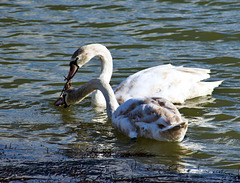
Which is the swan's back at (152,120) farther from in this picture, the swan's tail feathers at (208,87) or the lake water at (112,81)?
the swan's tail feathers at (208,87)

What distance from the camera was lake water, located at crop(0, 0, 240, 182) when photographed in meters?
5.73

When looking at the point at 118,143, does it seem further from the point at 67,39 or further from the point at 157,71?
the point at 67,39

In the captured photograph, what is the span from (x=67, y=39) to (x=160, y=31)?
245 centimetres

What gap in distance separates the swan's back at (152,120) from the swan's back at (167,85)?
4.79 feet

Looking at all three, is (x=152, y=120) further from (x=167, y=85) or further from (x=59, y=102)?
(x=59, y=102)

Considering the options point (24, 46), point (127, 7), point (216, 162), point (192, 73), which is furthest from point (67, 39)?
point (216, 162)

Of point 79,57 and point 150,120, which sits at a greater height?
point 79,57

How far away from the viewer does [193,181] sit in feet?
16.5

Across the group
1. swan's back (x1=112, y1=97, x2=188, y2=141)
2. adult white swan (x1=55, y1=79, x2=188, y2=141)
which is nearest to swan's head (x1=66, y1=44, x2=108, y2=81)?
adult white swan (x1=55, y1=79, x2=188, y2=141)

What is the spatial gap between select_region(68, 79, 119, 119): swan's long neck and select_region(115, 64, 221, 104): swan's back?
59 cm

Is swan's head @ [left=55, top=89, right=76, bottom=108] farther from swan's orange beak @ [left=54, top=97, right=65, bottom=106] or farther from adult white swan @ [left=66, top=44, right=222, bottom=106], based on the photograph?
adult white swan @ [left=66, top=44, right=222, bottom=106]

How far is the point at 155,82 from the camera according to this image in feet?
28.6

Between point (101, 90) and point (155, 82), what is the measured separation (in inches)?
45.8

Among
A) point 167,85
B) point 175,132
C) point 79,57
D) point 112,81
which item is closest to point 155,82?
point 167,85
